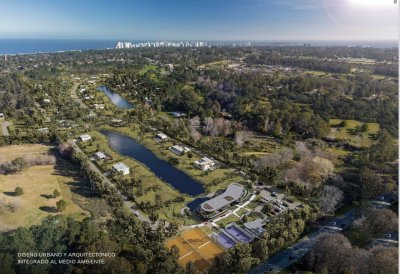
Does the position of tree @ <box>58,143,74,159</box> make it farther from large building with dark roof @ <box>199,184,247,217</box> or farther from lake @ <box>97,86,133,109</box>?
lake @ <box>97,86,133,109</box>

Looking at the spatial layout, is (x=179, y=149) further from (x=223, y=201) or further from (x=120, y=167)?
(x=223, y=201)

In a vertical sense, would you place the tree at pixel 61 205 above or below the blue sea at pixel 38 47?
below

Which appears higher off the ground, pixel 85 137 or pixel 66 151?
pixel 85 137

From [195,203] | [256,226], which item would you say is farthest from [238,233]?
[195,203]

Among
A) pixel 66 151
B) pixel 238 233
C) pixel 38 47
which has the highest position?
pixel 38 47

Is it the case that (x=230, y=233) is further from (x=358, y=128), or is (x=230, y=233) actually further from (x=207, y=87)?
(x=207, y=87)

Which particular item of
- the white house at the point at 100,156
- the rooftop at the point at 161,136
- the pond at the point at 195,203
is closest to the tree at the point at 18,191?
the white house at the point at 100,156

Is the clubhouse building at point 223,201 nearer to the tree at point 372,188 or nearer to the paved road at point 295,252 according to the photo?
the paved road at point 295,252
